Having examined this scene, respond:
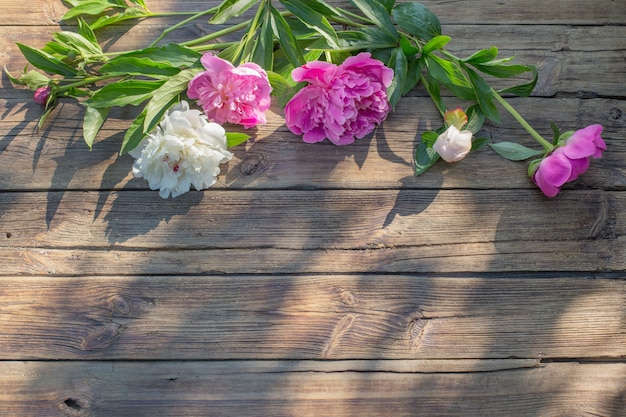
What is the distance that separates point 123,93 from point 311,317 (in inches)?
23.9

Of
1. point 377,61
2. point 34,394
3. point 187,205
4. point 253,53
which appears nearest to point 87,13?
point 253,53

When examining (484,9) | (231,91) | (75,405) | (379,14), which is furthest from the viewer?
(484,9)

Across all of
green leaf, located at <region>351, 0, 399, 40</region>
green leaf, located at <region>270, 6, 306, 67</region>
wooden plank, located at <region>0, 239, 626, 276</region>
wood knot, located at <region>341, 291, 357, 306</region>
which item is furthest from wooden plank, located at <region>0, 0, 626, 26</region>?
wood knot, located at <region>341, 291, 357, 306</region>

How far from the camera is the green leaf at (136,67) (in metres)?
1.26

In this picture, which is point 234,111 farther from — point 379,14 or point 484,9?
point 484,9

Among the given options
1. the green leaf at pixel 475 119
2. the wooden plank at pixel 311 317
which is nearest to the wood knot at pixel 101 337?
the wooden plank at pixel 311 317

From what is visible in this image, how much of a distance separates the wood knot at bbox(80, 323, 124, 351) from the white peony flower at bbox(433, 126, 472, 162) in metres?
0.74

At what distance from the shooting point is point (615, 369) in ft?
3.87

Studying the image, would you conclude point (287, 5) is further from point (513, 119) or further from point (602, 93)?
point (602, 93)

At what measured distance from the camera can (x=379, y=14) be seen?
134 centimetres

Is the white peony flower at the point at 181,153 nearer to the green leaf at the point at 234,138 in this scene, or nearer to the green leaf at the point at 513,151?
the green leaf at the point at 234,138

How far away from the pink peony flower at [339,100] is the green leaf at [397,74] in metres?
0.02

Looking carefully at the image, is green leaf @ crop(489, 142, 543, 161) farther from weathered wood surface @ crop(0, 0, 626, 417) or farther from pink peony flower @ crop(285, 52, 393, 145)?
pink peony flower @ crop(285, 52, 393, 145)

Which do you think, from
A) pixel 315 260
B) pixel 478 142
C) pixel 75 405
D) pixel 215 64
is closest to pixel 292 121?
pixel 215 64
